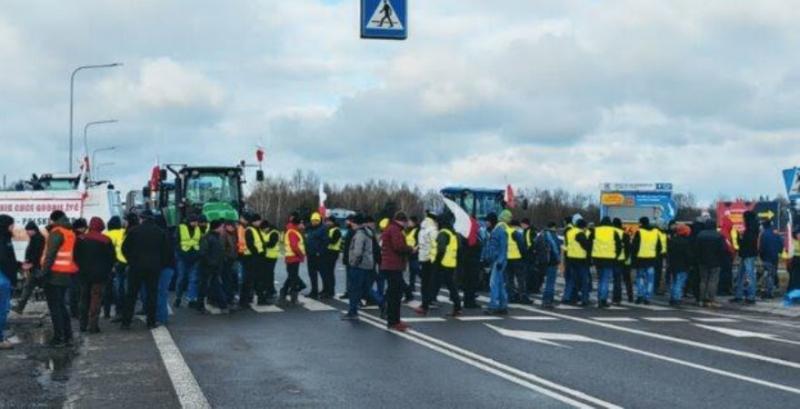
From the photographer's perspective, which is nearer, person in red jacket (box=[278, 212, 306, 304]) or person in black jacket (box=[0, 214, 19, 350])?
person in black jacket (box=[0, 214, 19, 350])

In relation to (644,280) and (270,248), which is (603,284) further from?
(270,248)

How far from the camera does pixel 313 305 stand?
20.1 meters

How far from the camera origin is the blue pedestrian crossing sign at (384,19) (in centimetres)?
1291

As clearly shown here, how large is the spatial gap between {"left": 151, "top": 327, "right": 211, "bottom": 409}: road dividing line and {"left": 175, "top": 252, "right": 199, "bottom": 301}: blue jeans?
4660 millimetres

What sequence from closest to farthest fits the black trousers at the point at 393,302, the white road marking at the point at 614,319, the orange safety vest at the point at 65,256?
the orange safety vest at the point at 65,256 < the black trousers at the point at 393,302 < the white road marking at the point at 614,319

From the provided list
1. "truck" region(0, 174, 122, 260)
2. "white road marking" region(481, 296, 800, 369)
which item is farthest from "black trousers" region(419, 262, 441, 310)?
"truck" region(0, 174, 122, 260)

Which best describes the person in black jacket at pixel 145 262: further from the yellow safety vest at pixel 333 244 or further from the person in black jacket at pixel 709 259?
the person in black jacket at pixel 709 259

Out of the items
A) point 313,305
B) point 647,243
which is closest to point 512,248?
point 647,243

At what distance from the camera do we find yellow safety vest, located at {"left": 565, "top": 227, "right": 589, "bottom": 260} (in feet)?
68.3

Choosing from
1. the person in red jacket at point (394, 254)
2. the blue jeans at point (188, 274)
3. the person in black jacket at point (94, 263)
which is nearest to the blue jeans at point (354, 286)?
the person in red jacket at point (394, 254)

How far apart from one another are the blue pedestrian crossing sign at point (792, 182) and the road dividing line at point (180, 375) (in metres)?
Answer: 13.2

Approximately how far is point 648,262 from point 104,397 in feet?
47.6

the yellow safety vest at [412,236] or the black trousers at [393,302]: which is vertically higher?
the yellow safety vest at [412,236]

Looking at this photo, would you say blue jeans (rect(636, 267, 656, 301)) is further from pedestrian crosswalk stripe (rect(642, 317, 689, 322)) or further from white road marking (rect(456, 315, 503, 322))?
white road marking (rect(456, 315, 503, 322))
